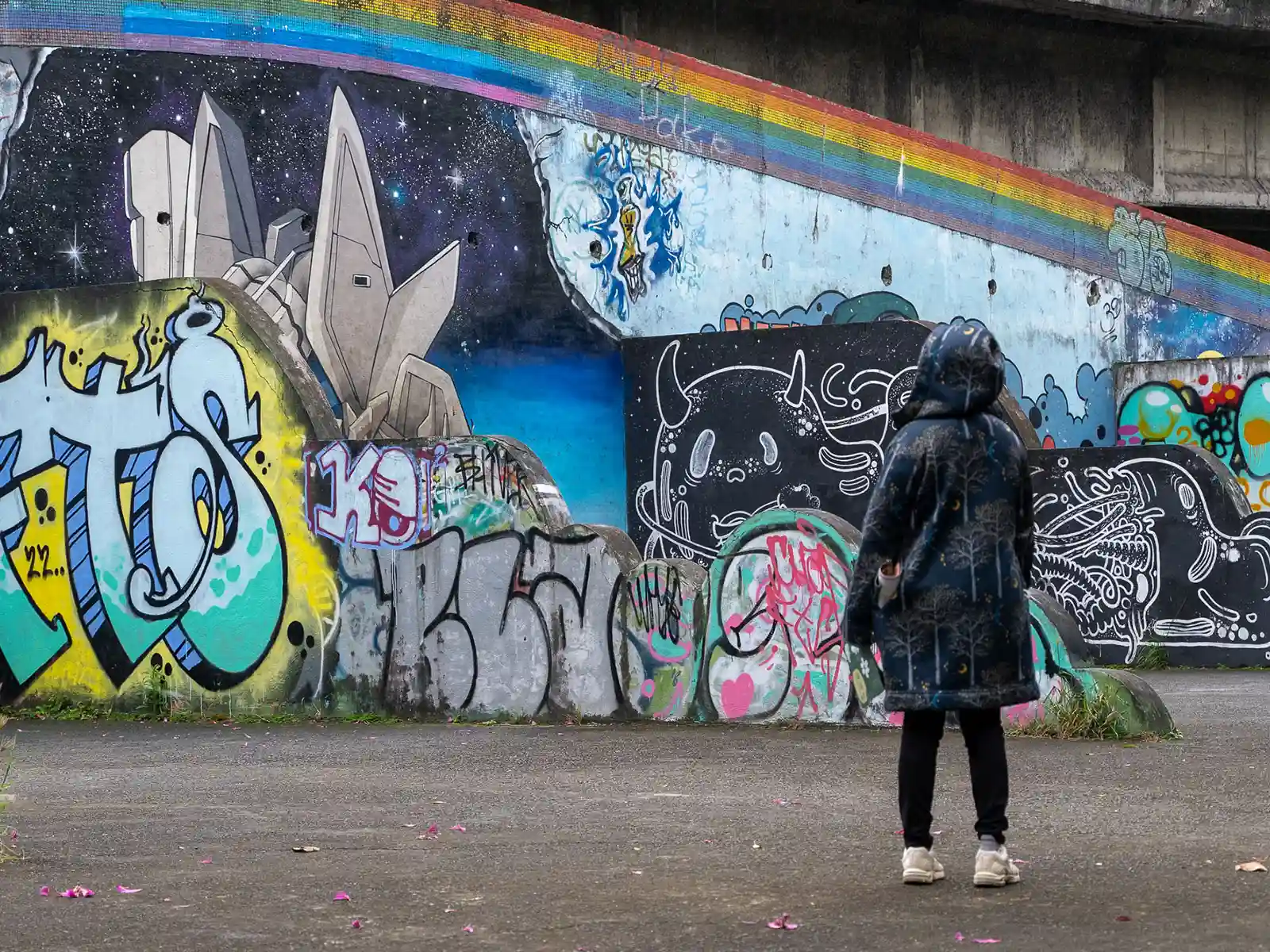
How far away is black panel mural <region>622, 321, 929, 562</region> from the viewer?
16219 millimetres

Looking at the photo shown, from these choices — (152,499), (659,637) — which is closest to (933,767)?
(659,637)

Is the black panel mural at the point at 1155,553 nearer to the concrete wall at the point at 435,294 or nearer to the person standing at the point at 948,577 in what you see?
the concrete wall at the point at 435,294

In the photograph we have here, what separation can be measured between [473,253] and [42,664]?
17.6 ft

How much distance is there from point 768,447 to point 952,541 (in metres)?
10.8

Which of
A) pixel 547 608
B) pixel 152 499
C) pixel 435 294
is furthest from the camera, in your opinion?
pixel 435 294

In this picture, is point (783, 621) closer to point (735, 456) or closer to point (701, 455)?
point (735, 456)

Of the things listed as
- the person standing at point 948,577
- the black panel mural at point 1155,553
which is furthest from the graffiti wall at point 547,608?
the black panel mural at point 1155,553

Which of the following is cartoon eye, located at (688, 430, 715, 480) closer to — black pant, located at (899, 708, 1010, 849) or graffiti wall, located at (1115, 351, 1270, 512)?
graffiti wall, located at (1115, 351, 1270, 512)

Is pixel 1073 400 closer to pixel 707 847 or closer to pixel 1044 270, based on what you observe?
pixel 1044 270

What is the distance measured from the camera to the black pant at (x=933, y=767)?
578cm

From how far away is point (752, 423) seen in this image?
54.8 feet

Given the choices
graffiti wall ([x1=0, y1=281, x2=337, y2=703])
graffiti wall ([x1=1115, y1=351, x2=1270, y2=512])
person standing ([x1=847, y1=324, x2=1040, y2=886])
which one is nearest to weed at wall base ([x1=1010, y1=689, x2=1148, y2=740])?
person standing ([x1=847, y1=324, x2=1040, y2=886])

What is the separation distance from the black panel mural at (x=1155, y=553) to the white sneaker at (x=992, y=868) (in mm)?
11664

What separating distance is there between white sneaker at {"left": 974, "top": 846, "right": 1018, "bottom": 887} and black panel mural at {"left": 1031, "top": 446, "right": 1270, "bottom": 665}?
1166 cm
